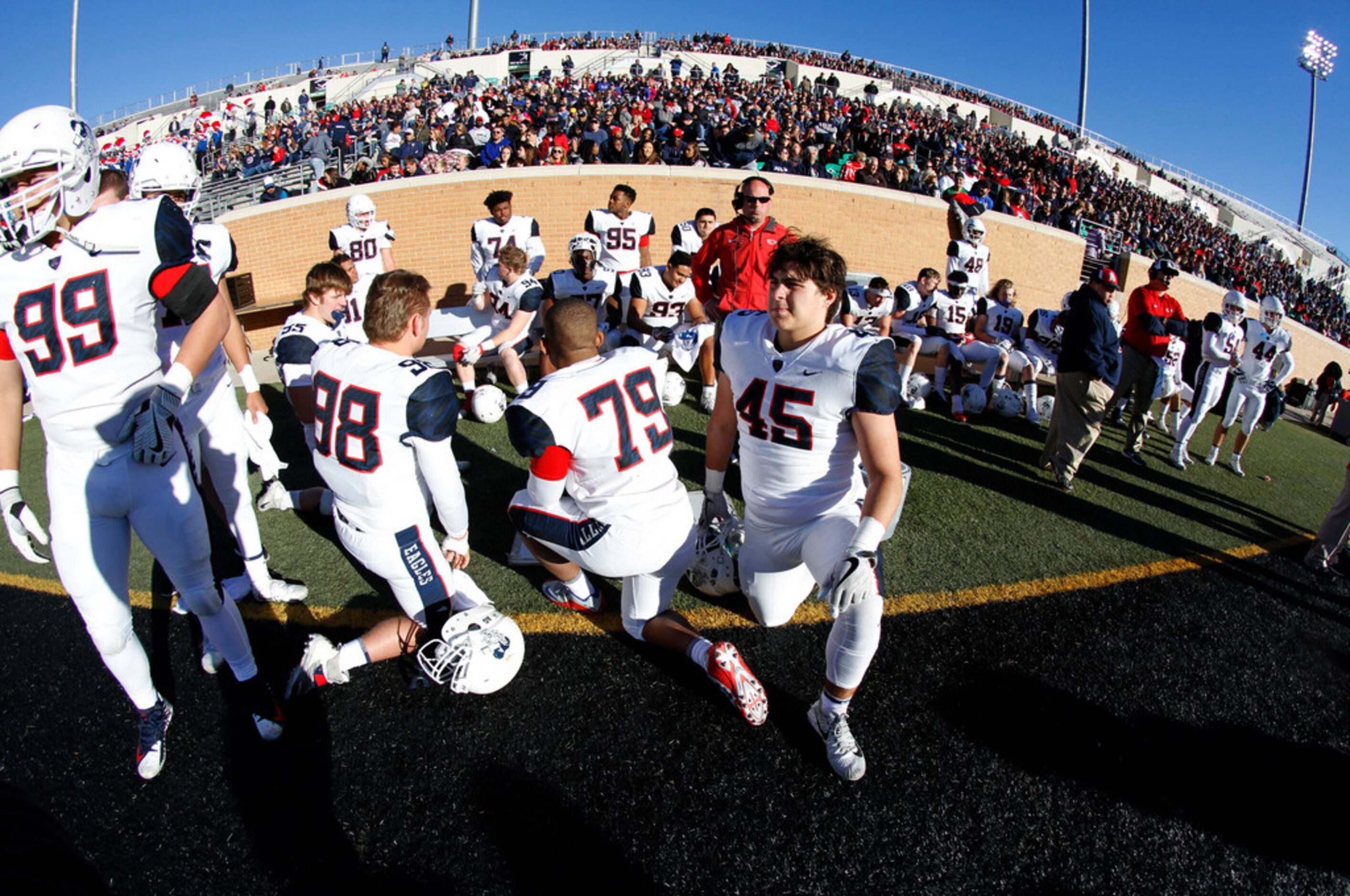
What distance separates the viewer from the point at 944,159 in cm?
1925

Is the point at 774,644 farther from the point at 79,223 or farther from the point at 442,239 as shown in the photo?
the point at 442,239

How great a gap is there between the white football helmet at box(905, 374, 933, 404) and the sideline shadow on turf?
15.8 feet

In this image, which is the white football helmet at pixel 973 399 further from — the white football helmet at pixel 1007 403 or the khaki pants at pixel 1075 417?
the khaki pants at pixel 1075 417

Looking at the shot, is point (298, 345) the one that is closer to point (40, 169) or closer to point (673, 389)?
point (40, 169)

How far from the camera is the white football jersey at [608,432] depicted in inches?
121

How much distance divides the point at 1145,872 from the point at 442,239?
41.1ft

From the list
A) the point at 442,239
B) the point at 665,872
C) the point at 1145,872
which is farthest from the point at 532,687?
the point at 442,239

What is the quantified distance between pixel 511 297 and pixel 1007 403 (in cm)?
572

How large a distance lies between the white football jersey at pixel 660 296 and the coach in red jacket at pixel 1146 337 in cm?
454

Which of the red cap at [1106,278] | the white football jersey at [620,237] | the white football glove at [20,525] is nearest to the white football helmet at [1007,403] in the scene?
the red cap at [1106,278]

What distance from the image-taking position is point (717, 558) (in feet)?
12.9

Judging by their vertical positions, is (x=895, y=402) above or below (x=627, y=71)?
below

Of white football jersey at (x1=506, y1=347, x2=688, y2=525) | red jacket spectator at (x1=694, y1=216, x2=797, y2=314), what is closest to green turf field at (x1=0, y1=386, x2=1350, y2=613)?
white football jersey at (x1=506, y1=347, x2=688, y2=525)

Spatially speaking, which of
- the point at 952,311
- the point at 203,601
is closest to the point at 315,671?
the point at 203,601
